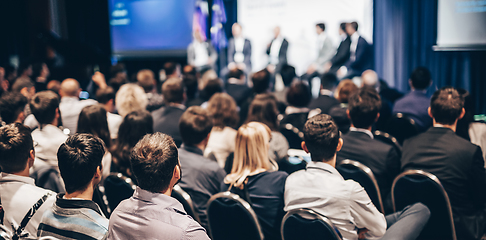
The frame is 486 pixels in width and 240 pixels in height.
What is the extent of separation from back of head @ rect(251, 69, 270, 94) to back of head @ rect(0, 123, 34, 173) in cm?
351

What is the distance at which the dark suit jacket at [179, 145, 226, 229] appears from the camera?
91.4 inches

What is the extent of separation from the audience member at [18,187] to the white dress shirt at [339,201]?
1.16 m

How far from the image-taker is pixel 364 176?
2.28m

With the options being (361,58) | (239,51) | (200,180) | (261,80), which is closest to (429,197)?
(200,180)

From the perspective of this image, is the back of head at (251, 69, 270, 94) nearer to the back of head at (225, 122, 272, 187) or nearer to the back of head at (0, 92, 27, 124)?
the back of head at (0, 92, 27, 124)

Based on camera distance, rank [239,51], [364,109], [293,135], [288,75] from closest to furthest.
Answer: [364,109]
[293,135]
[288,75]
[239,51]

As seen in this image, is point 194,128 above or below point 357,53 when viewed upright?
below

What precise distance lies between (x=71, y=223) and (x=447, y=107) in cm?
231

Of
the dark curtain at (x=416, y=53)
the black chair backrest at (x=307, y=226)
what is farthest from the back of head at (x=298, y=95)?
the dark curtain at (x=416, y=53)

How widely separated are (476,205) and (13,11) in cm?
1219

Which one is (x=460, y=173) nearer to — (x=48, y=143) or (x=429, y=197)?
(x=429, y=197)

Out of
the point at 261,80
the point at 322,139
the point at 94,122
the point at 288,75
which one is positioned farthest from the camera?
the point at 288,75

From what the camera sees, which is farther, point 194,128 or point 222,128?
point 222,128

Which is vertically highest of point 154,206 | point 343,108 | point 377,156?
point 154,206
